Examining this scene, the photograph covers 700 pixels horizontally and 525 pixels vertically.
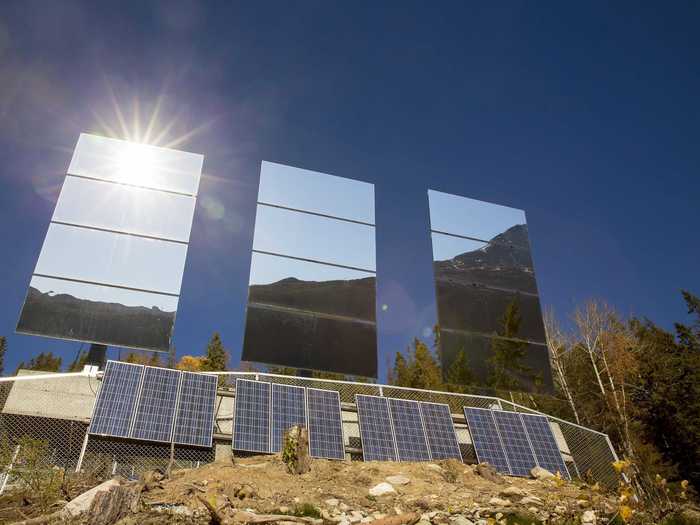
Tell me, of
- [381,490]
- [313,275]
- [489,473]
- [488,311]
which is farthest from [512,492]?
[313,275]

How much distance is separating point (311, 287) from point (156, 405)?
537cm

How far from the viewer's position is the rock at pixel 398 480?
10234mm

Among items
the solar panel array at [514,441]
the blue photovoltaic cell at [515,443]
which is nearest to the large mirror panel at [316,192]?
the solar panel array at [514,441]

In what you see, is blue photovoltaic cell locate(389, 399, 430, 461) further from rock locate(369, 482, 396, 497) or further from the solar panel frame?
the solar panel frame

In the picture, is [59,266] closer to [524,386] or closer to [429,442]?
[429,442]

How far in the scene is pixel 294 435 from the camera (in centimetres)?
1070

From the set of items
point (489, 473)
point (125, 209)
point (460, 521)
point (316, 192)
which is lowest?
point (460, 521)

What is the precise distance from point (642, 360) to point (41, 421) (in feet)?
72.8

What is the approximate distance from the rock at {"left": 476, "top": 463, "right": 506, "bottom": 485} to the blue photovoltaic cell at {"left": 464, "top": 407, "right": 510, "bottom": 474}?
632mm

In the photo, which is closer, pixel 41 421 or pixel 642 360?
pixel 41 421

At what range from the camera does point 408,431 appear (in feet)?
42.4

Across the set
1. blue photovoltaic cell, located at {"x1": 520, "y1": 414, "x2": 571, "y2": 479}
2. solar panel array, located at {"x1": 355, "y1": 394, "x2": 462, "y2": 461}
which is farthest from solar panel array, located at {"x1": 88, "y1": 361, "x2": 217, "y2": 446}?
blue photovoltaic cell, located at {"x1": 520, "y1": 414, "x2": 571, "y2": 479}

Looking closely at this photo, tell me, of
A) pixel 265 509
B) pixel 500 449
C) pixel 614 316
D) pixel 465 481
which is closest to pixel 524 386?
pixel 500 449

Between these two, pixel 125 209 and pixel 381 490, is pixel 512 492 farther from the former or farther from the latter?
pixel 125 209
